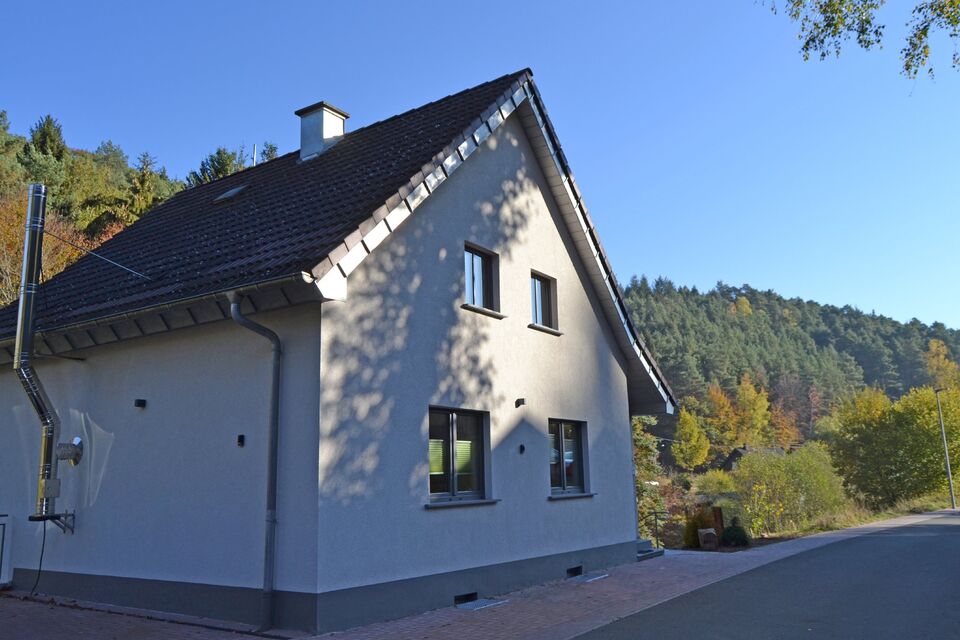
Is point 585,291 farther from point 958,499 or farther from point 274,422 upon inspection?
point 958,499

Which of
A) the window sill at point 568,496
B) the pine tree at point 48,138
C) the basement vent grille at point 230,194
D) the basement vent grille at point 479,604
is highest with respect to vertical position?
the pine tree at point 48,138

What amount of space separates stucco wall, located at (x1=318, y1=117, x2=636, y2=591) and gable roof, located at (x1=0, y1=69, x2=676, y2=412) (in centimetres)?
43

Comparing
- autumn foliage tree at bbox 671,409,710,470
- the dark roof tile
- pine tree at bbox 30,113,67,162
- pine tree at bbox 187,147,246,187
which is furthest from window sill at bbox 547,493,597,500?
autumn foliage tree at bbox 671,409,710,470

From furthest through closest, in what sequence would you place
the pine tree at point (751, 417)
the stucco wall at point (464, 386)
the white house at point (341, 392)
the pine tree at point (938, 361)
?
the pine tree at point (938, 361) < the pine tree at point (751, 417) < the stucco wall at point (464, 386) < the white house at point (341, 392)

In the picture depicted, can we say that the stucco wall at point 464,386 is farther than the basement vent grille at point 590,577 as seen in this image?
No

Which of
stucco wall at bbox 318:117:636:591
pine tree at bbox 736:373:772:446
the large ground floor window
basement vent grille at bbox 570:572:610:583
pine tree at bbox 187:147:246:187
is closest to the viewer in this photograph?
stucco wall at bbox 318:117:636:591

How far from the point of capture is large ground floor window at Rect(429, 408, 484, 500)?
389 inches

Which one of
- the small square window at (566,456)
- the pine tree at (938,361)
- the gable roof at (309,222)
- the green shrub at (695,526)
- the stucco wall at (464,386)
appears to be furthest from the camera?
the pine tree at (938,361)

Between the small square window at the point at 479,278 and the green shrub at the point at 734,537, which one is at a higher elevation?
the small square window at the point at 479,278

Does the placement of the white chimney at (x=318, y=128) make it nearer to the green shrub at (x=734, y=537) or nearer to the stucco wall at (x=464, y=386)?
the stucco wall at (x=464, y=386)

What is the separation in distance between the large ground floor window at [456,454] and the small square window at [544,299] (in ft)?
9.24

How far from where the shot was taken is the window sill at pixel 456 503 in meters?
9.40

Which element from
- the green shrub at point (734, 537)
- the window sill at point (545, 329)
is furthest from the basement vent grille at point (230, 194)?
the green shrub at point (734, 537)

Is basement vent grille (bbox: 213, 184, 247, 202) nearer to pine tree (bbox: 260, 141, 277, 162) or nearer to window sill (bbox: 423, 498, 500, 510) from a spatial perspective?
window sill (bbox: 423, 498, 500, 510)
